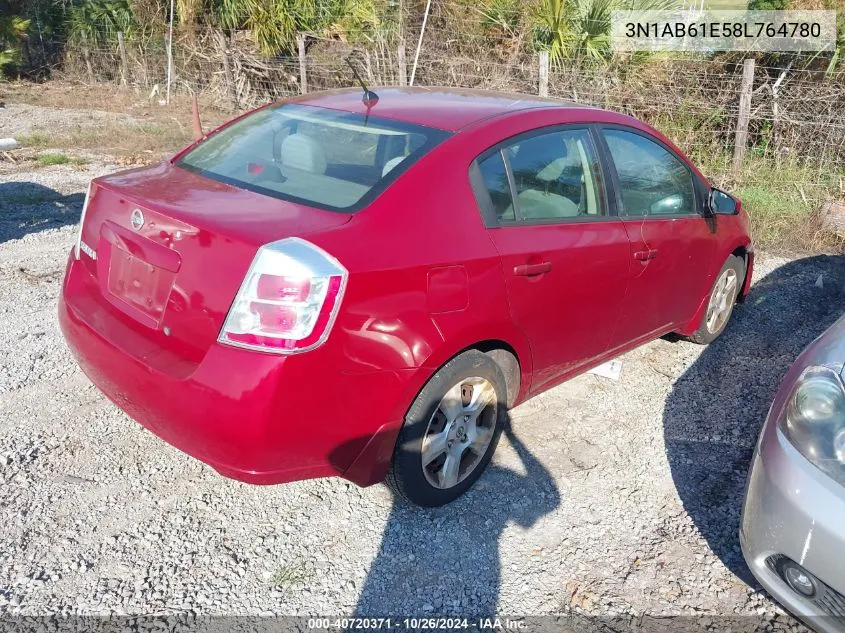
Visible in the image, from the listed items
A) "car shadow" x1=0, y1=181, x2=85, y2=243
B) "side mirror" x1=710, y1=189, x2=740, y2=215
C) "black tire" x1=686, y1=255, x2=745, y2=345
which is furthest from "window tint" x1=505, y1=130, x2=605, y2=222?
"car shadow" x1=0, y1=181, x2=85, y2=243

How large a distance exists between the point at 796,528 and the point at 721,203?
8.20 ft

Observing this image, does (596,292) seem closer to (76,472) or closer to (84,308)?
(84,308)

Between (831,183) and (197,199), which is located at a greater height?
(197,199)

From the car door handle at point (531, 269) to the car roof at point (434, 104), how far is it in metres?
0.65

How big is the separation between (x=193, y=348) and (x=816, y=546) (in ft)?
7.09

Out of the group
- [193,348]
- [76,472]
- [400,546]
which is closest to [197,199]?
[193,348]

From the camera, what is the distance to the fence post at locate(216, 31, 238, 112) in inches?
547

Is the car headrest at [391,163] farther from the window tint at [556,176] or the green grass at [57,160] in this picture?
the green grass at [57,160]

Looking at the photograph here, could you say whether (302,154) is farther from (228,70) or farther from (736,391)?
(228,70)

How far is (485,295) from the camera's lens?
2900 mm

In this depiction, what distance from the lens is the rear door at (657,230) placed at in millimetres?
3775

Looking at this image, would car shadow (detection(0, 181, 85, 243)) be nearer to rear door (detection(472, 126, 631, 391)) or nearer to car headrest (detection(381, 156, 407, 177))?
car headrest (detection(381, 156, 407, 177))

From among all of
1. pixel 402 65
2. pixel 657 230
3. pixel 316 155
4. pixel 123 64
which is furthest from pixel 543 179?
pixel 123 64

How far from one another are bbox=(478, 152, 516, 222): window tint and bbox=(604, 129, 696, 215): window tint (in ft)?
2.92
